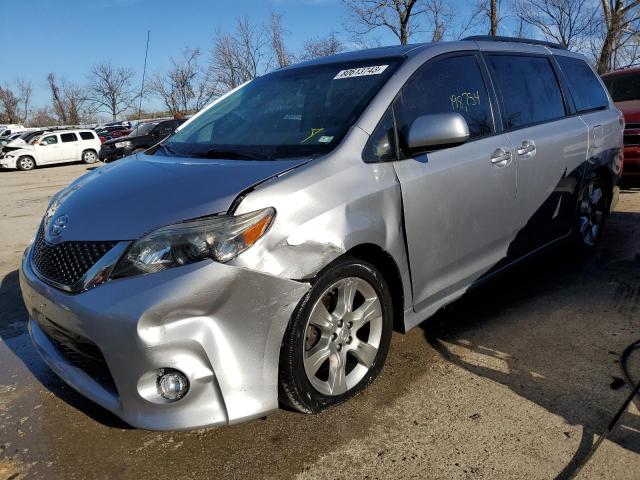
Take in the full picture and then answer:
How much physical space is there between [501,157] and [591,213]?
6.20 ft

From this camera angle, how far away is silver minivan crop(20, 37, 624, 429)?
203cm

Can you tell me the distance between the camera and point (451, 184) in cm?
286

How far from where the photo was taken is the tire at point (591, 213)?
434 cm

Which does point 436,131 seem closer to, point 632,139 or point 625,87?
point 632,139

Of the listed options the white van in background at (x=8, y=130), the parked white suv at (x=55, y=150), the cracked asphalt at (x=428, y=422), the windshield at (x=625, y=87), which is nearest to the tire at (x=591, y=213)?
the cracked asphalt at (x=428, y=422)

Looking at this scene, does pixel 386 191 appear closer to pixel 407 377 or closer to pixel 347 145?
pixel 347 145

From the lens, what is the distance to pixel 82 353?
2.21 metres

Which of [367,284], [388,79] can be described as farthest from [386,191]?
[388,79]

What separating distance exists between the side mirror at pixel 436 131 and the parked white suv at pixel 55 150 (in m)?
22.9

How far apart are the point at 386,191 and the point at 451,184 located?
0.53 m

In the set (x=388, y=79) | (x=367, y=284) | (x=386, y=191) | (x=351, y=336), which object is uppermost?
(x=388, y=79)

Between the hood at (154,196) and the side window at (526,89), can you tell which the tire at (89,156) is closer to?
the hood at (154,196)

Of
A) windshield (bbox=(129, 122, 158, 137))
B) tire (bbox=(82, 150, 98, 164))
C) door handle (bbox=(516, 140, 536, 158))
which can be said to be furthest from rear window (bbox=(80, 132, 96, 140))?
door handle (bbox=(516, 140, 536, 158))

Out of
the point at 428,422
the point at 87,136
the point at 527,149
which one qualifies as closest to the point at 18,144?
the point at 87,136
